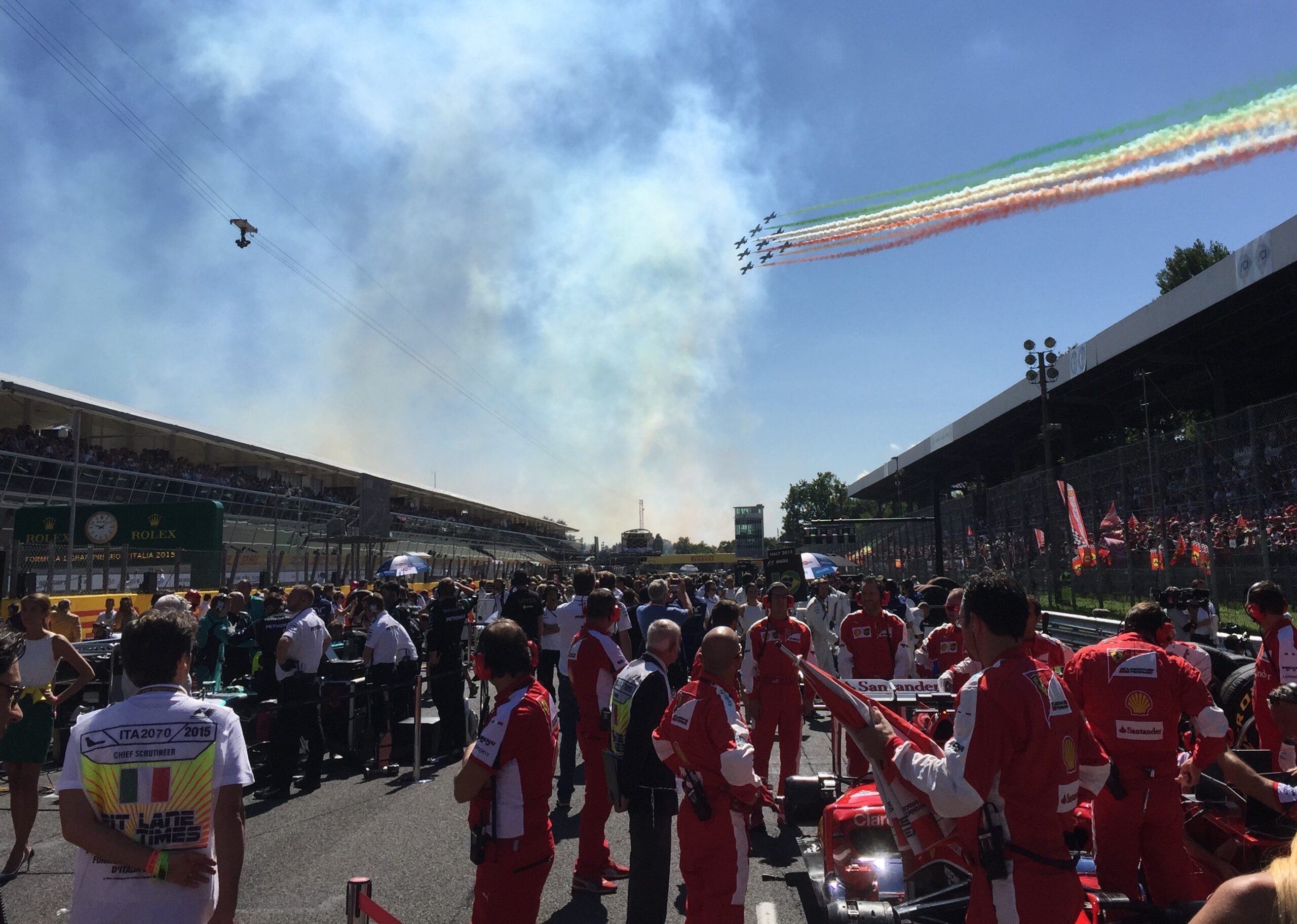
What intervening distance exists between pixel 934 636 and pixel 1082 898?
6398 mm

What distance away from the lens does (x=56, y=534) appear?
21.8 metres

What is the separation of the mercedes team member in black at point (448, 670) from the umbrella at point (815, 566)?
38.8 feet

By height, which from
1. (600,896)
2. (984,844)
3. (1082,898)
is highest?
(984,844)

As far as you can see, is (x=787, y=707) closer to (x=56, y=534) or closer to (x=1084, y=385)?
(x=56, y=534)

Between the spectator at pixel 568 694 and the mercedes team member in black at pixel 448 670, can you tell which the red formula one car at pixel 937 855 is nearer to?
the spectator at pixel 568 694

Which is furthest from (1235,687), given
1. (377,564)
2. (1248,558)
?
(377,564)

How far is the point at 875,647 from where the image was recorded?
9.34 metres

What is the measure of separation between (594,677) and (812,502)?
124 metres

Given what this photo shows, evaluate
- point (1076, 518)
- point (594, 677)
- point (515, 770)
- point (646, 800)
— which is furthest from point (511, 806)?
point (1076, 518)

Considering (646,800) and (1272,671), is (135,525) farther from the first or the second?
(1272,671)

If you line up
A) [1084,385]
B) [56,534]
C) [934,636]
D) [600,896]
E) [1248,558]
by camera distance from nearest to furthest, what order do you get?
[600,896]
[934,636]
[1248,558]
[56,534]
[1084,385]

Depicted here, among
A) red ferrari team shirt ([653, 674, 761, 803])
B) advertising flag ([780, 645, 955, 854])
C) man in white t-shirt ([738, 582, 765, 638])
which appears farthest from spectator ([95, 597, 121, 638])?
advertising flag ([780, 645, 955, 854])

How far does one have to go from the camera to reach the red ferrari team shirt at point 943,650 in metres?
9.20

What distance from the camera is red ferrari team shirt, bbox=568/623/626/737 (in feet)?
21.7
